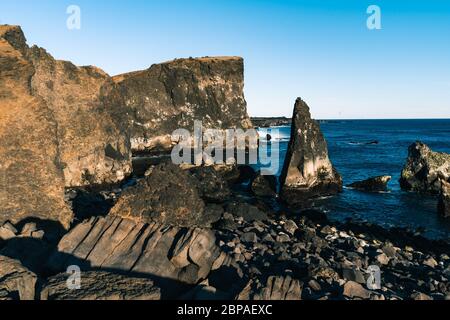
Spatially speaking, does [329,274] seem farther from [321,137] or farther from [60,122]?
[60,122]

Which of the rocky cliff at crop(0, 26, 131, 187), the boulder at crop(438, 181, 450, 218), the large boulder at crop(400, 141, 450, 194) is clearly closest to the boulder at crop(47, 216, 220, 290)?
the boulder at crop(438, 181, 450, 218)

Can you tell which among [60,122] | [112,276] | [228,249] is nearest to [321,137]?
[228,249]

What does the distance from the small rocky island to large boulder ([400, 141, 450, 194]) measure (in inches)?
4.3

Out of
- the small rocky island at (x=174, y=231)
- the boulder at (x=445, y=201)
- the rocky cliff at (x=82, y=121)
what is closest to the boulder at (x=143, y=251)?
the small rocky island at (x=174, y=231)

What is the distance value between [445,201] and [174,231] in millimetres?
24953

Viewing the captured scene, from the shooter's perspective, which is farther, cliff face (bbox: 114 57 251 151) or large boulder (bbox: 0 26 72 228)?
cliff face (bbox: 114 57 251 151)

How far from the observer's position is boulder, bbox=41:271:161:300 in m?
9.59

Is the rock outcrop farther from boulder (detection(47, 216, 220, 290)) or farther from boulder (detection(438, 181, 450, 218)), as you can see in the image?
boulder (detection(47, 216, 220, 290))

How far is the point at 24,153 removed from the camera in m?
18.0

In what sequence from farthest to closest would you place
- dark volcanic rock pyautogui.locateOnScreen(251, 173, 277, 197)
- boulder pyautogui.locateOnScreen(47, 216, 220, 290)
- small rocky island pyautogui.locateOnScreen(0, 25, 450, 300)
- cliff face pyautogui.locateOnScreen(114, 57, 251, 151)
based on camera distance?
cliff face pyautogui.locateOnScreen(114, 57, 251, 151) → dark volcanic rock pyautogui.locateOnScreen(251, 173, 277, 197) → boulder pyautogui.locateOnScreen(47, 216, 220, 290) → small rocky island pyautogui.locateOnScreen(0, 25, 450, 300)

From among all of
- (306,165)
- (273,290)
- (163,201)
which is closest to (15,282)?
(273,290)

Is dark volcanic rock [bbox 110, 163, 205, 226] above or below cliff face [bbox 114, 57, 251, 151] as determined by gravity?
below

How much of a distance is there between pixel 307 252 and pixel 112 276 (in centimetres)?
1040

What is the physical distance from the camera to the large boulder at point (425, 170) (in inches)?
1500
